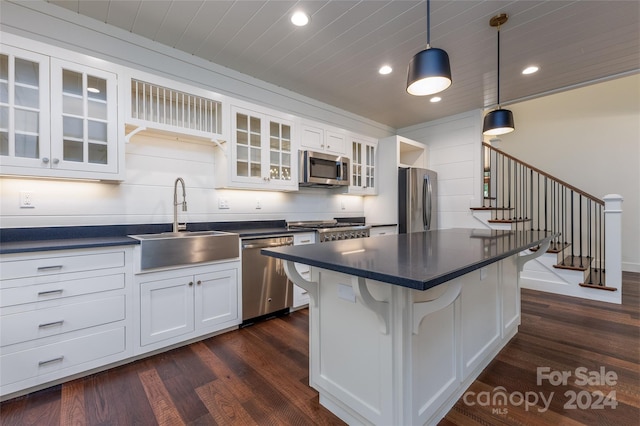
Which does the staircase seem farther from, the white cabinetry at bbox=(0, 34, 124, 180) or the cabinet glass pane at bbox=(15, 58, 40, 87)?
the cabinet glass pane at bbox=(15, 58, 40, 87)

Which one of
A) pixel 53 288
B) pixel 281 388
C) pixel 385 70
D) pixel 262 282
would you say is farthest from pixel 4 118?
A: pixel 385 70

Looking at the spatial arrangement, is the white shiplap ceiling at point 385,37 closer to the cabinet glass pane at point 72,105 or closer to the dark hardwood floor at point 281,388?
the cabinet glass pane at point 72,105

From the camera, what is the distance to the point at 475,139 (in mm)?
4371

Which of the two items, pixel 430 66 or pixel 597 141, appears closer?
pixel 430 66

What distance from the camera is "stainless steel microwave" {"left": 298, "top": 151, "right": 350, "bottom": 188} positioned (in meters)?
3.42

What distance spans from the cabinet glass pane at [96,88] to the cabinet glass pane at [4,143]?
554 mm

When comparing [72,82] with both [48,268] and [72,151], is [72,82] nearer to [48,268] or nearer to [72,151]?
[72,151]

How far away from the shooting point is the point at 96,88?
210cm

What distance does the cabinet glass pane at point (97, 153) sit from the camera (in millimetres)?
2078

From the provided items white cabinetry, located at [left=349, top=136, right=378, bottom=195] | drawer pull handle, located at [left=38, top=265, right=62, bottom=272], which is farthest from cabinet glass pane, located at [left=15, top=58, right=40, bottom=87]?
white cabinetry, located at [left=349, top=136, right=378, bottom=195]

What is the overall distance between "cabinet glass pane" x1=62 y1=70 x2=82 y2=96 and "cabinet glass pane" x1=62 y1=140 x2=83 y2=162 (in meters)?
0.36

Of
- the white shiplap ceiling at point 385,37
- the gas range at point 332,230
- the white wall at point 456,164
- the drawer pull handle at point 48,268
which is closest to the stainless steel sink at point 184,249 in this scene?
the drawer pull handle at point 48,268

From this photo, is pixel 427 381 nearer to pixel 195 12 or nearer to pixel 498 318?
pixel 498 318

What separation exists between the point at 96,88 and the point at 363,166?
323cm
